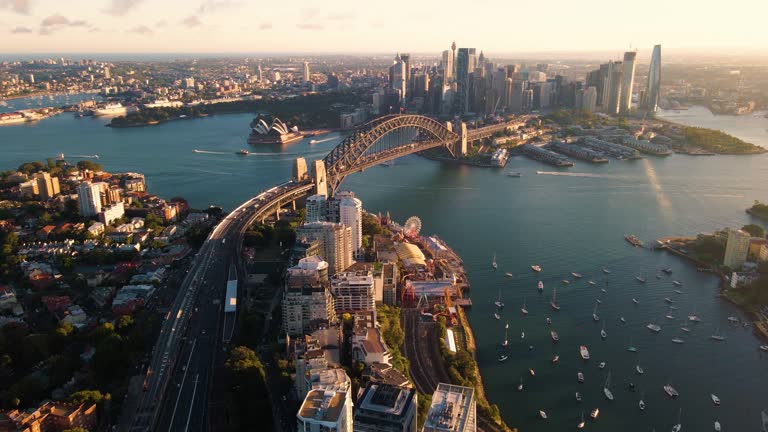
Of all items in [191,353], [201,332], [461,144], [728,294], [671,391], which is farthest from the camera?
[461,144]

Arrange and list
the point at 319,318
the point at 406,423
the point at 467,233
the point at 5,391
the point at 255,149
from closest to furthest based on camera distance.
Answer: the point at 406,423
the point at 5,391
the point at 319,318
the point at 467,233
the point at 255,149

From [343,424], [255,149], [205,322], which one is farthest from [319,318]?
[255,149]

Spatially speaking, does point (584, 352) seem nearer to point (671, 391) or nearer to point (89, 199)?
point (671, 391)

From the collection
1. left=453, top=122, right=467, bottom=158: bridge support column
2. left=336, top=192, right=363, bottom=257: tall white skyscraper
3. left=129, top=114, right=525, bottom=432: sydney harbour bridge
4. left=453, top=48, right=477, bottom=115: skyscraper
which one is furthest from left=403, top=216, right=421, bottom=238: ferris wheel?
left=453, top=48, right=477, bottom=115: skyscraper

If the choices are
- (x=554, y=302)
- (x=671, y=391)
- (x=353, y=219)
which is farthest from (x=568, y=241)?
(x=671, y=391)

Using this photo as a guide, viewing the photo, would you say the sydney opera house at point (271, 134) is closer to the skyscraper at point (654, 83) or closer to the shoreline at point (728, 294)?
the shoreline at point (728, 294)

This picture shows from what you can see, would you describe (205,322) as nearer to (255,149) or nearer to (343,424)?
(343,424)

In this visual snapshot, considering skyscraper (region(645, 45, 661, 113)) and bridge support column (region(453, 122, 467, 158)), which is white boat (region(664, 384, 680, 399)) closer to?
bridge support column (region(453, 122, 467, 158))
